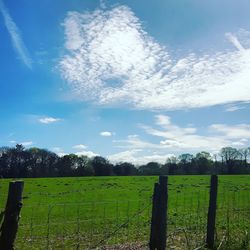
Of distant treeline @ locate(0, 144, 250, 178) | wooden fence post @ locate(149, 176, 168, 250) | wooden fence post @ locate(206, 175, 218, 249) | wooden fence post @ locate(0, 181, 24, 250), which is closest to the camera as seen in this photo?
wooden fence post @ locate(0, 181, 24, 250)

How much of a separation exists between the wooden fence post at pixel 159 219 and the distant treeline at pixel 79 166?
107465 mm

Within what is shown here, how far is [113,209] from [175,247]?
12292 millimetres

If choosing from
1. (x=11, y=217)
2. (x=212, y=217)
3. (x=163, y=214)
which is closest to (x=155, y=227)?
(x=163, y=214)

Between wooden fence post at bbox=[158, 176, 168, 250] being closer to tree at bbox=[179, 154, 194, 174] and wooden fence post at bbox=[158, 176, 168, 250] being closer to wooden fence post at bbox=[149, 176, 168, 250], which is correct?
wooden fence post at bbox=[149, 176, 168, 250]

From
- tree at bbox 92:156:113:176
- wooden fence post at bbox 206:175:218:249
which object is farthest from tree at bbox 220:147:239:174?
wooden fence post at bbox 206:175:218:249

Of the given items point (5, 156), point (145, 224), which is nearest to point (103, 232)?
point (145, 224)

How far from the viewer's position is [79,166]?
120500 mm

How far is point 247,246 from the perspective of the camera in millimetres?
10078

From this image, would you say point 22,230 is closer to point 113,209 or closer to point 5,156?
point 113,209

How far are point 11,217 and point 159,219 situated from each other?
3.76 meters

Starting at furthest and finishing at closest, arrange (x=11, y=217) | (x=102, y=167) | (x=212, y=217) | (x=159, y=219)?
(x=102, y=167), (x=212, y=217), (x=159, y=219), (x=11, y=217)

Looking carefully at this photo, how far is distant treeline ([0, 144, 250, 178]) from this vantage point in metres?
118

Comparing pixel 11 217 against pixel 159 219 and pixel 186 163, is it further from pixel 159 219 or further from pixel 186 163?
pixel 186 163

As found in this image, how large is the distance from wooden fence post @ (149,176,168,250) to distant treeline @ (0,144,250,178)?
107465mm
